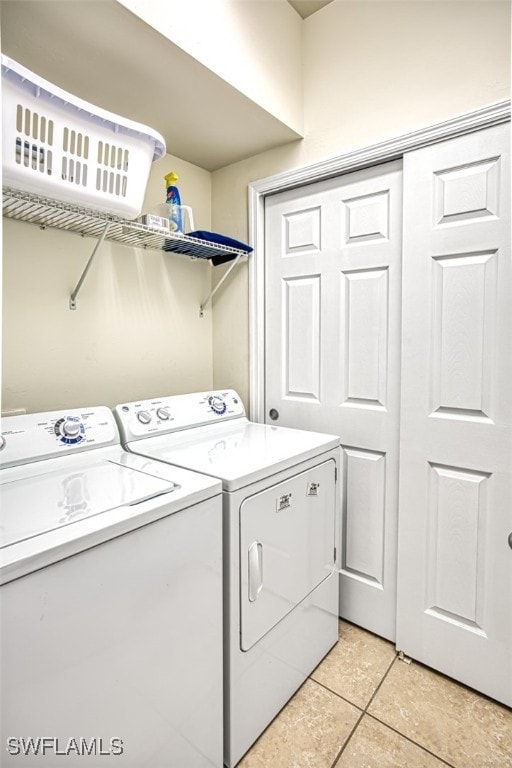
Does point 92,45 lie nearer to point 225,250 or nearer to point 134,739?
point 225,250

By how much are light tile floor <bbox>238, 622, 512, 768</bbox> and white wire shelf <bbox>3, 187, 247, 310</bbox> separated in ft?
5.86

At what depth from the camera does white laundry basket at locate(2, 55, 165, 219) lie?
109 centimetres

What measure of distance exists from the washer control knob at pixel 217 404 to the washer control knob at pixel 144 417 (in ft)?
1.18

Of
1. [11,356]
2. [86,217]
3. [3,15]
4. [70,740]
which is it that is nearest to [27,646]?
[70,740]

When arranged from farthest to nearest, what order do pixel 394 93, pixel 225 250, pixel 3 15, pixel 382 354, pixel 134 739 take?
Result: pixel 225 250, pixel 382 354, pixel 394 93, pixel 3 15, pixel 134 739

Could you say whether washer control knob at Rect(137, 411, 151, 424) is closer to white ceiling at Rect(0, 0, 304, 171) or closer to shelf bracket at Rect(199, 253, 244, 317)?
shelf bracket at Rect(199, 253, 244, 317)

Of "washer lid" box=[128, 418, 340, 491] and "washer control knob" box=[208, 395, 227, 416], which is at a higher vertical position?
"washer control knob" box=[208, 395, 227, 416]

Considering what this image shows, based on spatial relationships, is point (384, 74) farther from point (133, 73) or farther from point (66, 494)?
point (66, 494)

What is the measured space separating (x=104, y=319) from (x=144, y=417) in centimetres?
51

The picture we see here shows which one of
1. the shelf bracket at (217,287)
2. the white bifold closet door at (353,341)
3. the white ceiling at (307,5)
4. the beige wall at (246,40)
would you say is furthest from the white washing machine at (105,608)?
the white ceiling at (307,5)

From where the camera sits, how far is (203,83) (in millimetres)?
1548

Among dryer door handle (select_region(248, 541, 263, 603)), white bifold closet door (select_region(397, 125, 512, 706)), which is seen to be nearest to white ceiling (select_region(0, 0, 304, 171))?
white bifold closet door (select_region(397, 125, 512, 706))

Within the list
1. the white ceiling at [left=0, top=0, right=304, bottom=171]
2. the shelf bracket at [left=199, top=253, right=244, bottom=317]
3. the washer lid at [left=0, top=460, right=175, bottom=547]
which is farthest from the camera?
the shelf bracket at [left=199, top=253, right=244, bottom=317]

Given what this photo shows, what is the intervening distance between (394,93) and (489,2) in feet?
1.23
